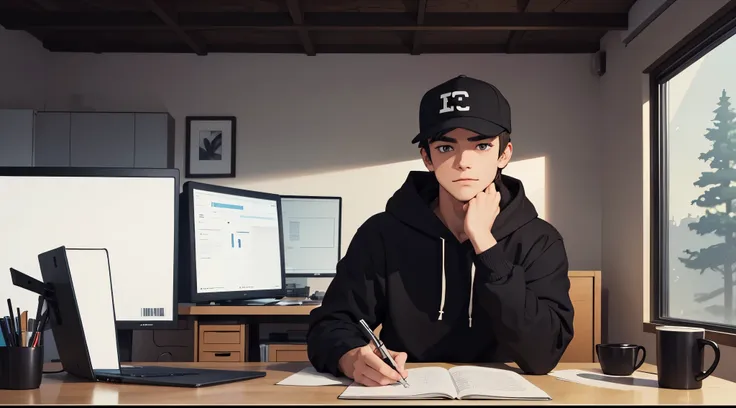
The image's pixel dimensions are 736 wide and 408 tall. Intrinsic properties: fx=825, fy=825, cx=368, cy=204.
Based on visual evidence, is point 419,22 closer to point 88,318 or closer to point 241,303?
point 241,303

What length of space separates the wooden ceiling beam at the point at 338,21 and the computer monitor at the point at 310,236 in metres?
1.22

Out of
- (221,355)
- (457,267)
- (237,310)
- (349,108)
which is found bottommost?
(221,355)

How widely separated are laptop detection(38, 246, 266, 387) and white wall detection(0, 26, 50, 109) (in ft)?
13.7

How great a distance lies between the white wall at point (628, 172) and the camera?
4441 mm

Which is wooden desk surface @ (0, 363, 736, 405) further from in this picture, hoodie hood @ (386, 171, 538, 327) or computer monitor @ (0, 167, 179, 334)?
hoodie hood @ (386, 171, 538, 327)

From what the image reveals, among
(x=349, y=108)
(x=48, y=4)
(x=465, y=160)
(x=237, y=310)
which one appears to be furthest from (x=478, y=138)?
(x=349, y=108)

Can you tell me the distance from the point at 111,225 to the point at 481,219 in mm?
717

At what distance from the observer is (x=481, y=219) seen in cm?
158

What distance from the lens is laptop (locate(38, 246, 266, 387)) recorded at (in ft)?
4.34

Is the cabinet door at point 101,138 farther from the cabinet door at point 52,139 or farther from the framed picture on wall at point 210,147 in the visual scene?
the framed picture on wall at point 210,147

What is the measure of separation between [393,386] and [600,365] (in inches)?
19.3

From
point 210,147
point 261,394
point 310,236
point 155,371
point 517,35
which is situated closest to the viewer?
point 261,394

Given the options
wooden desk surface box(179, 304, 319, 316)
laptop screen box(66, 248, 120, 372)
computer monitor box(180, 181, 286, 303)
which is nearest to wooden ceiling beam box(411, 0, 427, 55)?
computer monitor box(180, 181, 286, 303)

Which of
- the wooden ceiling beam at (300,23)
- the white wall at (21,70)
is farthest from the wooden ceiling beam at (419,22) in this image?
the white wall at (21,70)
